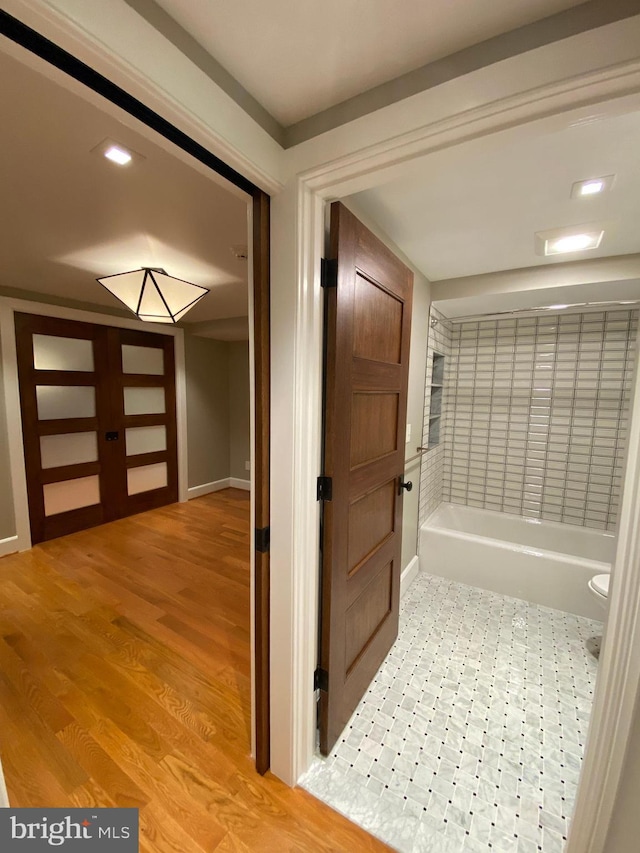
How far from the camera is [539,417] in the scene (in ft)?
9.73

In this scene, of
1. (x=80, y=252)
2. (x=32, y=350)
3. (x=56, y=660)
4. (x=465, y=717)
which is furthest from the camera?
(x=32, y=350)

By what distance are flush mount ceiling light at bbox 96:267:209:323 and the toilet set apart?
3.06 m

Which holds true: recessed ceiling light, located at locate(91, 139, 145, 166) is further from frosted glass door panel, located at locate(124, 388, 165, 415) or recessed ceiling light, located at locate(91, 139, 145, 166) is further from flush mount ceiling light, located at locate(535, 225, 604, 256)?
frosted glass door panel, located at locate(124, 388, 165, 415)

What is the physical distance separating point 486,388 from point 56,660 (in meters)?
3.68

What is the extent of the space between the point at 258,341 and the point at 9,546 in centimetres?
343

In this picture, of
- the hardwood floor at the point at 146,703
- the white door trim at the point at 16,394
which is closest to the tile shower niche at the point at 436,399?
the hardwood floor at the point at 146,703

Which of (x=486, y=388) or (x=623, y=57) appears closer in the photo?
(x=623, y=57)

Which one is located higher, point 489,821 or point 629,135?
point 629,135

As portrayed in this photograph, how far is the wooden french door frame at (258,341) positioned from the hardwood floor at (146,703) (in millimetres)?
214

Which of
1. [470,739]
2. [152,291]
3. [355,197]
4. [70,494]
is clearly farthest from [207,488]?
[355,197]

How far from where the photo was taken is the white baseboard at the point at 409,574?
247 cm

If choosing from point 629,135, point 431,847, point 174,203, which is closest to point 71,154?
point 174,203

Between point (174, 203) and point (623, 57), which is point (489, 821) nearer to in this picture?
point (623, 57)

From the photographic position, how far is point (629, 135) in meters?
1.05
